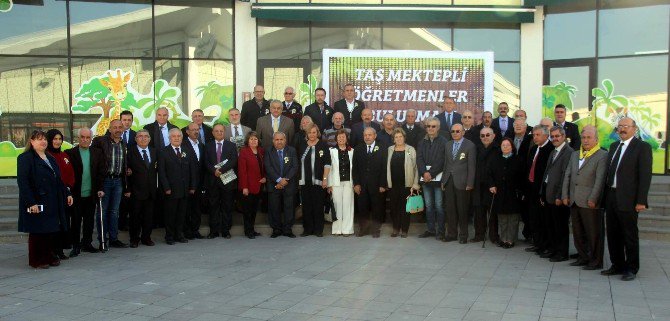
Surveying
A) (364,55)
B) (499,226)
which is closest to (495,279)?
(499,226)

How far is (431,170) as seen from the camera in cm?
936

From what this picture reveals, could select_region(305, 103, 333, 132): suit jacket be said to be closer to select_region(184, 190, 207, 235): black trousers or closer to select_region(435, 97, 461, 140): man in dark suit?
select_region(435, 97, 461, 140): man in dark suit

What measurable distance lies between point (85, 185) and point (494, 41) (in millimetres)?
9563

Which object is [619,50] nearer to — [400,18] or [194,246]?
[400,18]

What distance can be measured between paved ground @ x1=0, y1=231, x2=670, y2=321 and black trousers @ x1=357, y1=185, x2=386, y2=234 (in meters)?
0.88

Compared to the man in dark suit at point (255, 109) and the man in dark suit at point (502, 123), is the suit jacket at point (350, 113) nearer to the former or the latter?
the man in dark suit at point (255, 109)

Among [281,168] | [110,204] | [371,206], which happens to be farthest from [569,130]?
[110,204]

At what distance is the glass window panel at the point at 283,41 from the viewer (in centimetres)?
1333

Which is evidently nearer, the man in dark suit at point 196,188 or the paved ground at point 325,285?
the paved ground at point 325,285

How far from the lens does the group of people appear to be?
7590 mm

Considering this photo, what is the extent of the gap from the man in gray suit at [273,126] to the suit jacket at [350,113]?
109cm

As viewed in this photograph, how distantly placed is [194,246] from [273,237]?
4.48 feet

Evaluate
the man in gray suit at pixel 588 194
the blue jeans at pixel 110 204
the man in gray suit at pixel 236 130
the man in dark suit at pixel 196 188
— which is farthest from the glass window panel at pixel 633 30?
the blue jeans at pixel 110 204

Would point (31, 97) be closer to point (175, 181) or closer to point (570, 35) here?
point (175, 181)
